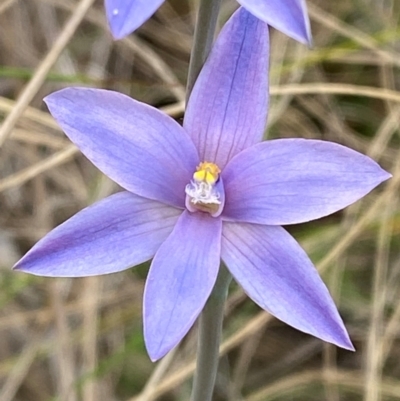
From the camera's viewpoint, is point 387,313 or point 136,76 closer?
point 387,313

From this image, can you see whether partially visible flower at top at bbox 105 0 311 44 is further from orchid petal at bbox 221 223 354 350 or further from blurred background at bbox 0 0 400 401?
blurred background at bbox 0 0 400 401

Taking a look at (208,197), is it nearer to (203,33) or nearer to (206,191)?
(206,191)

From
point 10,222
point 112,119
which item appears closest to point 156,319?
point 112,119

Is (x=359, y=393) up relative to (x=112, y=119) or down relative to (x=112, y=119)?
down

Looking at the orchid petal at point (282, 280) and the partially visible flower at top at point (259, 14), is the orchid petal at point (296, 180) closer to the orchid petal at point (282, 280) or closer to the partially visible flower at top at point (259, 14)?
the orchid petal at point (282, 280)

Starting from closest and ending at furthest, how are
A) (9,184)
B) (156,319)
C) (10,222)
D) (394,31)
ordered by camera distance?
(156,319) < (9,184) < (394,31) < (10,222)

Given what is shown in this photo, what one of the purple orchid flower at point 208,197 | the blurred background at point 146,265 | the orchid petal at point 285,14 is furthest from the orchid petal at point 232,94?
the blurred background at point 146,265

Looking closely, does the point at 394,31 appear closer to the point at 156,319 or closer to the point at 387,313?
the point at 387,313
